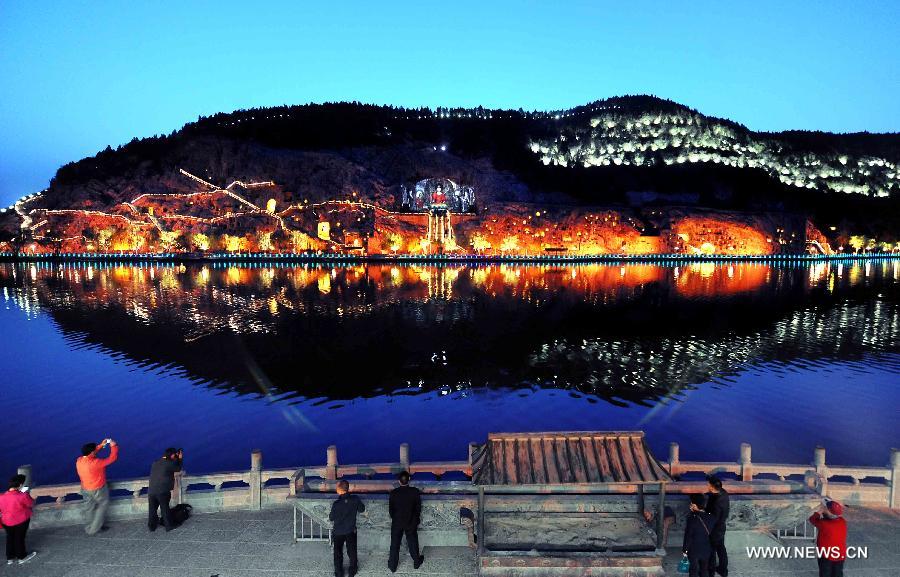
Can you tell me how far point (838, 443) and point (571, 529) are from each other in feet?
47.4

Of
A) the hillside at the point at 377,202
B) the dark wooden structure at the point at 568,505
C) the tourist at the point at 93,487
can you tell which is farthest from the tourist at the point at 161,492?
the hillside at the point at 377,202

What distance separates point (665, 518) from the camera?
8875 millimetres

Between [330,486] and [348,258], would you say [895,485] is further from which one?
[348,258]

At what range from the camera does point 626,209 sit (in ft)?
424

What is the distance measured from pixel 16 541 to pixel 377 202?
114m

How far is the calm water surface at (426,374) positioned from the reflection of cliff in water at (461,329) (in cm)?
21

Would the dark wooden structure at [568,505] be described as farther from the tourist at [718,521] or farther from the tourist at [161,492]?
the tourist at [161,492]

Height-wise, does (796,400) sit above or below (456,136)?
below

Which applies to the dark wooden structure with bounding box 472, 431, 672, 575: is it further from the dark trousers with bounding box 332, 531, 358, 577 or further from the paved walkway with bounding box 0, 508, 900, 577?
the dark trousers with bounding box 332, 531, 358, 577

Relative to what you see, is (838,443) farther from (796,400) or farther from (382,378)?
(382,378)

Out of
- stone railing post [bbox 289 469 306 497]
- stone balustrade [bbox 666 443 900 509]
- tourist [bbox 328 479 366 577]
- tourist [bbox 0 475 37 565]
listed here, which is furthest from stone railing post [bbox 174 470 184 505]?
stone balustrade [bbox 666 443 900 509]

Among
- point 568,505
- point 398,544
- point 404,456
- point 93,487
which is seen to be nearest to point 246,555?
point 398,544

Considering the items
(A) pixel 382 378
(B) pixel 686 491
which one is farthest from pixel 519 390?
(B) pixel 686 491

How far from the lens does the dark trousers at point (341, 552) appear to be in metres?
8.50
